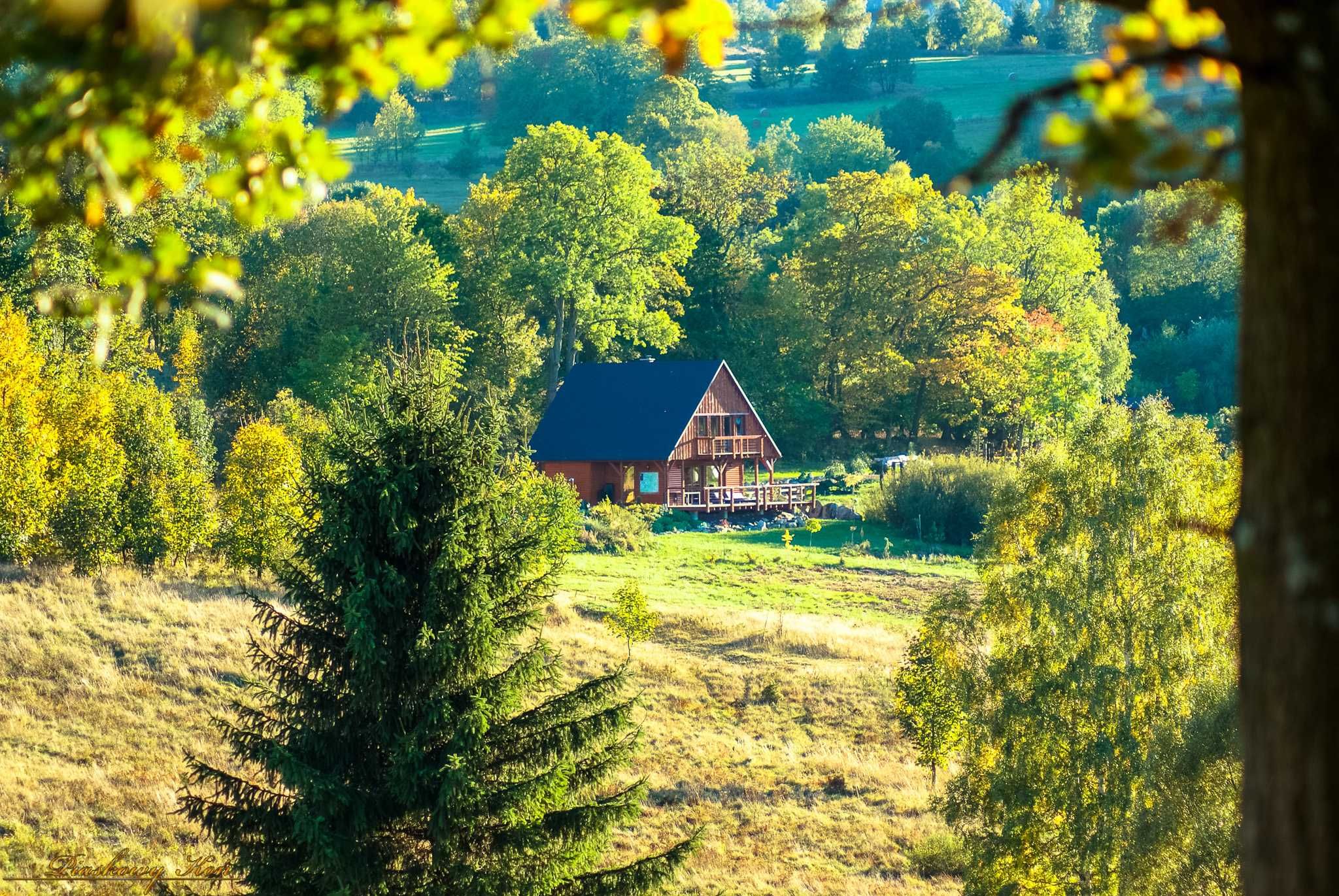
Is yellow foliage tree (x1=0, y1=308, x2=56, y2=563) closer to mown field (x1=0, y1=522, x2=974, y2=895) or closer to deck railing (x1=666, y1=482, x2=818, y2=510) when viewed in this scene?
mown field (x1=0, y1=522, x2=974, y2=895)

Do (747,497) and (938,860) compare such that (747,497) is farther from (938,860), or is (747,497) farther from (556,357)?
(938,860)

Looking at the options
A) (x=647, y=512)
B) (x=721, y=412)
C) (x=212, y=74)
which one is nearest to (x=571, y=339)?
(x=721, y=412)

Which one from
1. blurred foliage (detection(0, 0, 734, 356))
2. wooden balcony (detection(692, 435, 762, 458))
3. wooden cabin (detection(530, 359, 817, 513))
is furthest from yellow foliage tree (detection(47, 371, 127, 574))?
wooden balcony (detection(692, 435, 762, 458))

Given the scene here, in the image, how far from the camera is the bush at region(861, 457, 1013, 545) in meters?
51.8

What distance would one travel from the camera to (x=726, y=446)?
195ft

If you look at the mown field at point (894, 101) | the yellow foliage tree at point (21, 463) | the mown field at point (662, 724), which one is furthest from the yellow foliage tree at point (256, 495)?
the mown field at point (894, 101)

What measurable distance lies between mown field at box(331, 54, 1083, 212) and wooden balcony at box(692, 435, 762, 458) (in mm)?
53349

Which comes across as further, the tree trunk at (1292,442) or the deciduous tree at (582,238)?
the deciduous tree at (582,238)

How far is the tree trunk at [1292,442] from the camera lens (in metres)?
2.38

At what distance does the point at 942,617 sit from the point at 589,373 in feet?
124

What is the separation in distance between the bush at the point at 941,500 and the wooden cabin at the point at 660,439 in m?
4.67

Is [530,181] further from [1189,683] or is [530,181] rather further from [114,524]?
[1189,683]

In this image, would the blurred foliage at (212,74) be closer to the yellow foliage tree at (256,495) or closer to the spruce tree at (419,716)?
the spruce tree at (419,716)

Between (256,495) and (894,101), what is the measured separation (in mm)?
110293
